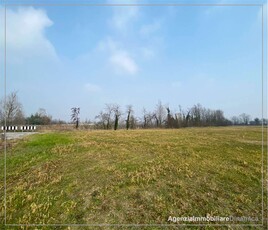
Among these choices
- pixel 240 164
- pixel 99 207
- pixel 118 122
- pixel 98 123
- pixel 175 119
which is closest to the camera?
pixel 99 207

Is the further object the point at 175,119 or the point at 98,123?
the point at 175,119

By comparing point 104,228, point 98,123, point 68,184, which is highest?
→ point 98,123

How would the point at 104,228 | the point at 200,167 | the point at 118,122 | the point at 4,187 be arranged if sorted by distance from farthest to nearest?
the point at 118,122 < the point at 200,167 < the point at 4,187 < the point at 104,228

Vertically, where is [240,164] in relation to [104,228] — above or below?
above

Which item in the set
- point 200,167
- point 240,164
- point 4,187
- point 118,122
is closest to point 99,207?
point 4,187

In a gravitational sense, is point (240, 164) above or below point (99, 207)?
above

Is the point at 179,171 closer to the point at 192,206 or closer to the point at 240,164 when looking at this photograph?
the point at 192,206

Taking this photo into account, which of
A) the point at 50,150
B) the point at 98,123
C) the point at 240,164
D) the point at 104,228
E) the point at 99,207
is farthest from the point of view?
the point at 98,123

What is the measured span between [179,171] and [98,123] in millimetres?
22718

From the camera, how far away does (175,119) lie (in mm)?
37031

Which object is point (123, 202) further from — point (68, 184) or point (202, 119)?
point (202, 119)

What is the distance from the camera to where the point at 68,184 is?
4.94 m

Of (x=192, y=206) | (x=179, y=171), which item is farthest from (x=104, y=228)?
(x=179, y=171)

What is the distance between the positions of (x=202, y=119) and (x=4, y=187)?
36308 millimetres
